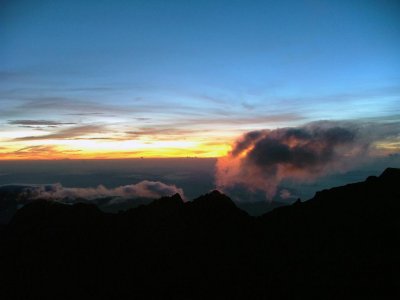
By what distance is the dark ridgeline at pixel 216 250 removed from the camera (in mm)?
59866

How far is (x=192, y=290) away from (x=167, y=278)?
21.7 feet

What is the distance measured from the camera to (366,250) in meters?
60.0

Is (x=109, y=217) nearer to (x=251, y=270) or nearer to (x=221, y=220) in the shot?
(x=221, y=220)

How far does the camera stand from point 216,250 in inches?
2997

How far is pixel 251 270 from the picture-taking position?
69125 mm

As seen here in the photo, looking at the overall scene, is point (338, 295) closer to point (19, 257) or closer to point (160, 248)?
point (160, 248)

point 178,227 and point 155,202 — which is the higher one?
point 155,202

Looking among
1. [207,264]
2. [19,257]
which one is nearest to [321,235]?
[207,264]

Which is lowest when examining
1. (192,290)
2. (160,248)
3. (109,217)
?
(192,290)

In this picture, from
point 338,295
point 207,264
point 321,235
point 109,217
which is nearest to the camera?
point 338,295

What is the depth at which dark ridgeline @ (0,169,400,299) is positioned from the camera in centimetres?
5987

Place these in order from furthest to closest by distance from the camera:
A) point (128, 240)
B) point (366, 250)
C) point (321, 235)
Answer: point (128, 240) < point (321, 235) < point (366, 250)

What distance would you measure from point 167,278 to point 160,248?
852cm

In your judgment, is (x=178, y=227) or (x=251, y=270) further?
(x=178, y=227)
